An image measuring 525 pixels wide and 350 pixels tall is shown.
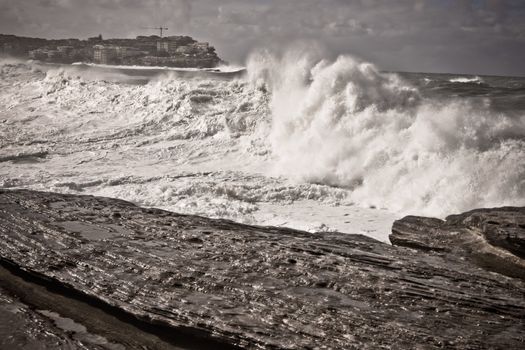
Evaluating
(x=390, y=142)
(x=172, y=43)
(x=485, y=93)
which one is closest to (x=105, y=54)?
(x=172, y=43)

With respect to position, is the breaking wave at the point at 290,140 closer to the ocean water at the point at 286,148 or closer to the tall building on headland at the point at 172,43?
the ocean water at the point at 286,148

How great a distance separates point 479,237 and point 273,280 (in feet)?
5.74

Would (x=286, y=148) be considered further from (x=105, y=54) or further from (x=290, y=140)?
(x=105, y=54)

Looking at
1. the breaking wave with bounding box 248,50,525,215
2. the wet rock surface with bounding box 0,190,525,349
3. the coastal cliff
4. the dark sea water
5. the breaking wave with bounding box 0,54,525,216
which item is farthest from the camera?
the coastal cliff

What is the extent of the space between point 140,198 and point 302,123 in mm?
4621

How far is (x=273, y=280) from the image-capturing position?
10.2 feet

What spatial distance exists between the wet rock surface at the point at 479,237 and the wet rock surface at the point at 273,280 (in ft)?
0.08

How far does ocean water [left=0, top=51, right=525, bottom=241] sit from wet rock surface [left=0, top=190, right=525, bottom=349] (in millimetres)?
2803

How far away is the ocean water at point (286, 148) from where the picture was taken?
24.1 feet

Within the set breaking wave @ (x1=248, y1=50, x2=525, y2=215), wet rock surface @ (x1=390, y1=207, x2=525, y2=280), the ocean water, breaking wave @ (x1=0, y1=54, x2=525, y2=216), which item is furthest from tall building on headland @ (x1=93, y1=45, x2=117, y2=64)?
wet rock surface @ (x1=390, y1=207, x2=525, y2=280)

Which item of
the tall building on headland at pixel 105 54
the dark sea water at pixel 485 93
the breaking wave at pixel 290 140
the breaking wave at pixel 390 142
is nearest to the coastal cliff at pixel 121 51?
the tall building on headland at pixel 105 54

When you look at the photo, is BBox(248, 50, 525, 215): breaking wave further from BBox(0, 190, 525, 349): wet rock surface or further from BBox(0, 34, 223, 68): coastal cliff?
BBox(0, 34, 223, 68): coastal cliff

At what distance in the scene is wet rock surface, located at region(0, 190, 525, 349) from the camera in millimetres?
2621

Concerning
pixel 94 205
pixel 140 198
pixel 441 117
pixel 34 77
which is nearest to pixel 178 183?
pixel 140 198
